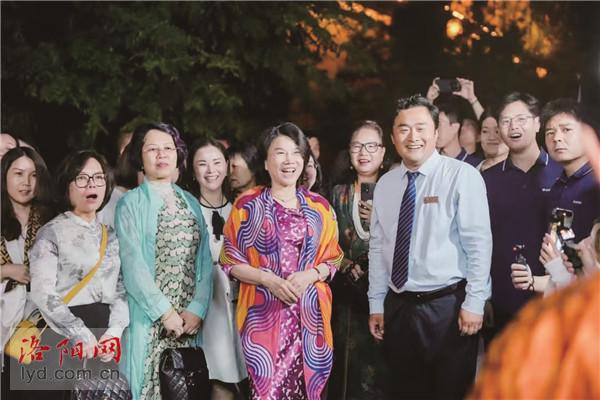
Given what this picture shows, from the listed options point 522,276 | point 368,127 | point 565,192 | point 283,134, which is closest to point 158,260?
point 283,134

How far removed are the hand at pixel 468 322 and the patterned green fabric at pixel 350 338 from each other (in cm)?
99

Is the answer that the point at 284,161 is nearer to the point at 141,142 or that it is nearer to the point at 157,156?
the point at 157,156

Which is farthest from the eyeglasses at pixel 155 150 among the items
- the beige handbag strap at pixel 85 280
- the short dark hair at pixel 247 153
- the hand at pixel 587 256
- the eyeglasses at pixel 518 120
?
the hand at pixel 587 256

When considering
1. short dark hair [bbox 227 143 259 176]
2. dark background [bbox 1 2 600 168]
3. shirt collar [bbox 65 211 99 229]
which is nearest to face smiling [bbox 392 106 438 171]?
short dark hair [bbox 227 143 259 176]

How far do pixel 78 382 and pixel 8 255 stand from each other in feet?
2.70

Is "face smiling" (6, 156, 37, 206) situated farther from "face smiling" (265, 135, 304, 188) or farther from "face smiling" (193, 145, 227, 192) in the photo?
"face smiling" (265, 135, 304, 188)

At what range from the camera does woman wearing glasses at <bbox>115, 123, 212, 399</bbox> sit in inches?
173

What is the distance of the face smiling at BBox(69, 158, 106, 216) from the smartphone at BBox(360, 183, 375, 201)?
5.16 ft

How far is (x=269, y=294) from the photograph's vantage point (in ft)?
14.2

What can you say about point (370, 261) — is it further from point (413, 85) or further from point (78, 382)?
point (413, 85)

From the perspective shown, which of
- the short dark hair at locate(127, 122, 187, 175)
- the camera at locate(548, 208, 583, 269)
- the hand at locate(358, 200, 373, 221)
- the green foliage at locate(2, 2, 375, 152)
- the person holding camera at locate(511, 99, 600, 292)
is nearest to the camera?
the camera at locate(548, 208, 583, 269)

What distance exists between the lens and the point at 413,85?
34.6 feet

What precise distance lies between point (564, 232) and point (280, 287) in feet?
4.76

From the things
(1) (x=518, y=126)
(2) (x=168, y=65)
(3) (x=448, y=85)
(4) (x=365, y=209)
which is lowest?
(4) (x=365, y=209)
